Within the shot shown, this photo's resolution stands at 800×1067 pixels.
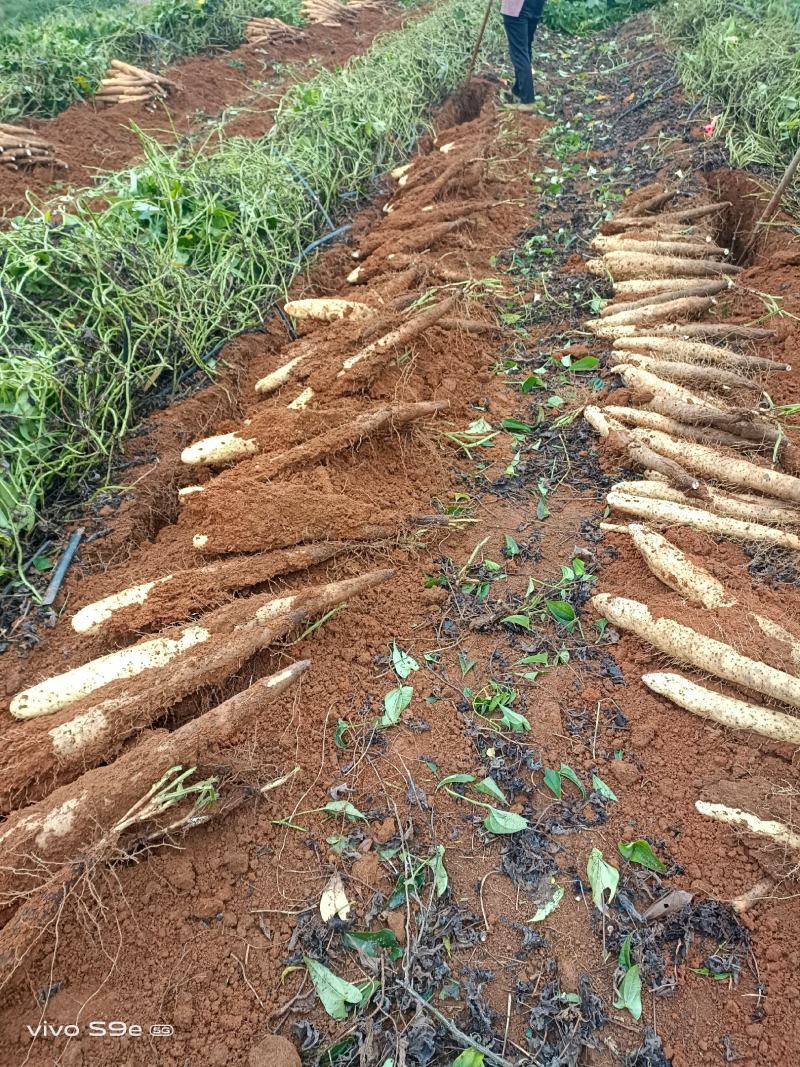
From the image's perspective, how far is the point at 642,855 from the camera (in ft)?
6.39

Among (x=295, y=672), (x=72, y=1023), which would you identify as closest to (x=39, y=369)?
(x=295, y=672)

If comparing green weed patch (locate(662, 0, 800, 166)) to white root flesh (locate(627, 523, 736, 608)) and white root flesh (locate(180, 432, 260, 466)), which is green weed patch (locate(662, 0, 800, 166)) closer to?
white root flesh (locate(627, 523, 736, 608))

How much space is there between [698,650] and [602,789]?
0.64 m

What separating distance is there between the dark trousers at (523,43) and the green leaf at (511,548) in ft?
22.6

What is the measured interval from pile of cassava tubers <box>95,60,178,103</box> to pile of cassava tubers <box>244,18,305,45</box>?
2.67 m

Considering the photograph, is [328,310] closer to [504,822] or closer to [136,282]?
[136,282]

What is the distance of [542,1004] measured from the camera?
1.68m

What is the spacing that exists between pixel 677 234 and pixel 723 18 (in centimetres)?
549

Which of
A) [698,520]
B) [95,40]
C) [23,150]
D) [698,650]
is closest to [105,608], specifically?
[698,650]

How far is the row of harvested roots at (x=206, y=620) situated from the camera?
5.93 ft

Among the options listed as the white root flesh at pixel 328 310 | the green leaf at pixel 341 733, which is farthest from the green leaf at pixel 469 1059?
the white root flesh at pixel 328 310

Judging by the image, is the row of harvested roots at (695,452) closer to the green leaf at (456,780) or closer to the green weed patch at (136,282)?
the green leaf at (456,780)

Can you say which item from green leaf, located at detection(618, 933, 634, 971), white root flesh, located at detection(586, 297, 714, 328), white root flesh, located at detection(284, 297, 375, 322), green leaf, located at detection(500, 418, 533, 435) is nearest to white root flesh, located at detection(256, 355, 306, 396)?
white root flesh, located at detection(284, 297, 375, 322)

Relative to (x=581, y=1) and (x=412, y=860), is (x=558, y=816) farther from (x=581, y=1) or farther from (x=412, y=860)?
(x=581, y=1)
